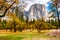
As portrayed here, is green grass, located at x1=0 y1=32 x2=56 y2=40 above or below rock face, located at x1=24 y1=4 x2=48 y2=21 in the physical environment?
below

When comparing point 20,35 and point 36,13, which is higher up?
point 36,13

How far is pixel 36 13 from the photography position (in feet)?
6.25

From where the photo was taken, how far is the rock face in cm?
189

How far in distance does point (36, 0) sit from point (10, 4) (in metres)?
0.27

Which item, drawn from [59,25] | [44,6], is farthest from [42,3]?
[59,25]

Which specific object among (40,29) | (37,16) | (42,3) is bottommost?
(40,29)

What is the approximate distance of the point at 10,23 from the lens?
1.86 metres

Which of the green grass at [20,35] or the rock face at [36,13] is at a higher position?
the rock face at [36,13]

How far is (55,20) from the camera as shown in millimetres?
1922

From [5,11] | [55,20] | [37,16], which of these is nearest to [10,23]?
[5,11]

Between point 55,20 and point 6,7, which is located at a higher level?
point 6,7

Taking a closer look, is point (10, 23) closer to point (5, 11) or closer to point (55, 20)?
point (5, 11)

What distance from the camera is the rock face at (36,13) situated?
1.89 m

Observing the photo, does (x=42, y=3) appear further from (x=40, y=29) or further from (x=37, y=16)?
(x=40, y=29)
